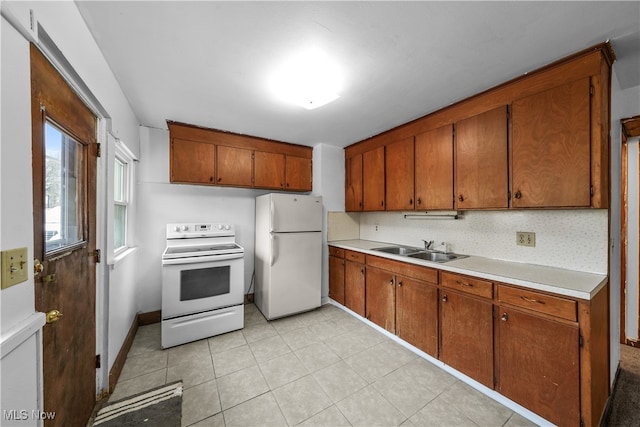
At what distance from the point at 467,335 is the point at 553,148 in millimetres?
1511

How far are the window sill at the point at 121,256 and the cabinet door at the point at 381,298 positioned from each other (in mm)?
2405

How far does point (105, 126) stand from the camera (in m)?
1.73

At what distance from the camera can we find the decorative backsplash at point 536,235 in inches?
68.9

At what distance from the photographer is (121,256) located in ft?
7.02

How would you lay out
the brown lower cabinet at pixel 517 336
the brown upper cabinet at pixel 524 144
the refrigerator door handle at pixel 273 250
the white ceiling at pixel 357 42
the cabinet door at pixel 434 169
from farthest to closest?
the refrigerator door handle at pixel 273 250 → the cabinet door at pixel 434 169 → the brown upper cabinet at pixel 524 144 → the brown lower cabinet at pixel 517 336 → the white ceiling at pixel 357 42

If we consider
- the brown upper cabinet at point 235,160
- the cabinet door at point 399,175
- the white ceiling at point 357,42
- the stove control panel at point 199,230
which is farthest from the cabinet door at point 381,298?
the stove control panel at point 199,230

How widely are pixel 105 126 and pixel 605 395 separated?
3929 millimetres

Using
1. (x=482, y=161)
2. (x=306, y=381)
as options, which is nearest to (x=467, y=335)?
(x=306, y=381)

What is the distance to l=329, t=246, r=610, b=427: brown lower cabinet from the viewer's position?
4.61ft

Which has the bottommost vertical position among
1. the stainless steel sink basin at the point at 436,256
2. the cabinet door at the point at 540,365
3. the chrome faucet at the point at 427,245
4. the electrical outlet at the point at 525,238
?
the cabinet door at the point at 540,365

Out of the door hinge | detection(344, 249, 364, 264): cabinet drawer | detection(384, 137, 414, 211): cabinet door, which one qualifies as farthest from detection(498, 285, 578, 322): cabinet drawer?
the door hinge

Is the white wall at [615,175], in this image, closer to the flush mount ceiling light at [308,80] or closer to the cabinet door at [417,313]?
the cabinet door at [417,313]

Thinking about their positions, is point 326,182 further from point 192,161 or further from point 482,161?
point 482,161

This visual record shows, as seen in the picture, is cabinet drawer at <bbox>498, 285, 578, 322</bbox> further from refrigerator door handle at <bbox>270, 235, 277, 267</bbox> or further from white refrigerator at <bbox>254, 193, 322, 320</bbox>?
refrigerator door handle at <bbox>270, 235, 277, 267</bbox>
